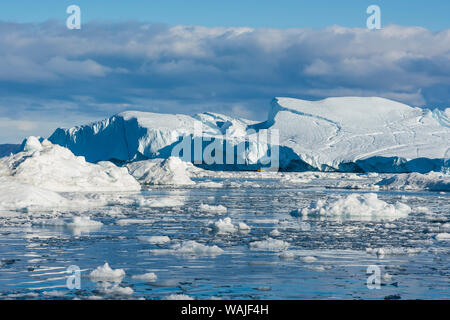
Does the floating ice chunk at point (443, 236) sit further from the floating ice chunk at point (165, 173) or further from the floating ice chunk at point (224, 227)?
the floating ice chunk at point (165, 173)

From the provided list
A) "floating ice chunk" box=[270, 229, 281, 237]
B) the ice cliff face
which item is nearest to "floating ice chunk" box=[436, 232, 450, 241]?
"floating ice chunk" box=[270, 229, 281, 237]

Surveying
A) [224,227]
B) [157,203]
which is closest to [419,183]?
[157,203]

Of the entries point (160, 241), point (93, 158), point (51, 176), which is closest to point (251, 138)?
point (93, 158)

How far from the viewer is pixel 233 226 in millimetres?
13570

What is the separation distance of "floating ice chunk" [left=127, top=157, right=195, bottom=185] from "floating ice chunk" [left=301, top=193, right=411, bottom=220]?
23261 millimetres

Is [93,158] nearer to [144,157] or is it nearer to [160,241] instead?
[144,157]

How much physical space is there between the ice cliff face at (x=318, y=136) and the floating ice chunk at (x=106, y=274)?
45038mm

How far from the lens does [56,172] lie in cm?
2791

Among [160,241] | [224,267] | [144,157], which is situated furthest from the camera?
[144,157]

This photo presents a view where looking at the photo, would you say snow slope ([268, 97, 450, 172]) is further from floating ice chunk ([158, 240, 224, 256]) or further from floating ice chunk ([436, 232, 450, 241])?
floating ice chunk ([158, 240, 224, 256])

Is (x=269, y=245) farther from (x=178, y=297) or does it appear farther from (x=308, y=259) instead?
(x=178, y=297)

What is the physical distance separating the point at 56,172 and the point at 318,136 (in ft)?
122

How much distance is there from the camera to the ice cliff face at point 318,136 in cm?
5394
